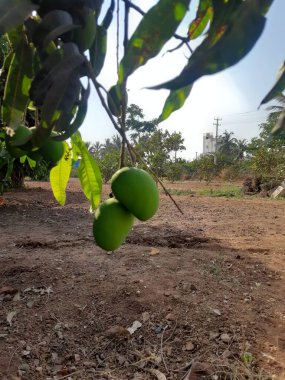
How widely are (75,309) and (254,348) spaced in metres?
1.13

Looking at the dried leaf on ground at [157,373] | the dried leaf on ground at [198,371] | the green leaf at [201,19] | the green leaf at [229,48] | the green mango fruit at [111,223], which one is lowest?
the dried leaf on ground at [157,373]

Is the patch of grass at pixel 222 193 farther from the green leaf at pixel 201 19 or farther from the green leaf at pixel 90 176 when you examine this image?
the green leaf at pixel 201 19

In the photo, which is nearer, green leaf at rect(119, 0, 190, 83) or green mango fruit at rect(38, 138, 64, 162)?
green leaf at rect(119, 0, 190, 83)

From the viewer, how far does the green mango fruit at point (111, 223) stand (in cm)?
93

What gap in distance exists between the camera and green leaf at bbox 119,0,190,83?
0.59 meters

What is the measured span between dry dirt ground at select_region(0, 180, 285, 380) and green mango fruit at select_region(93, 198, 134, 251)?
1.37 meters

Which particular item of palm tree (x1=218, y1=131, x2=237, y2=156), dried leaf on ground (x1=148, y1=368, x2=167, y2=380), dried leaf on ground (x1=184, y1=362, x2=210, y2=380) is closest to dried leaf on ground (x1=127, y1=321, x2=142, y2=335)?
dried leaf on ground (x1=148, y1=368, x2=167, y2=380)

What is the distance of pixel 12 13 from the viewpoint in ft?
1.92

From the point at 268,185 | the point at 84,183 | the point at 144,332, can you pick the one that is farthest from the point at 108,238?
the point at 268,185

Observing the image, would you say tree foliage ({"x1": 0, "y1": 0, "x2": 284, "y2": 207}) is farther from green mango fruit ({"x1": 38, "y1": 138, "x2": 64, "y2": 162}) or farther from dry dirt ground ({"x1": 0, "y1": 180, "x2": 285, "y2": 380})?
dry dirt ground ({"x1": 0, "y1": 180, "x2": 285, "y2": 380})

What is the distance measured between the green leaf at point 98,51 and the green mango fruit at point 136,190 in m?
0.23

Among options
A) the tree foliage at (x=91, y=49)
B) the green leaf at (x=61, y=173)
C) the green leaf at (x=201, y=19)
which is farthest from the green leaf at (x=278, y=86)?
the green leaf at (x=61, y=173)

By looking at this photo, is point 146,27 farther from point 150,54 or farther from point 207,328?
point 207,328

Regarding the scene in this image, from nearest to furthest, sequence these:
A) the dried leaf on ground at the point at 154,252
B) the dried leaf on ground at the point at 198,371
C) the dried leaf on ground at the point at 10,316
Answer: the dried leaf on ground at the point at 198,371, the dried leaf on ground at the point at 10,316, the dried leaf on ground at the point at 154,252
